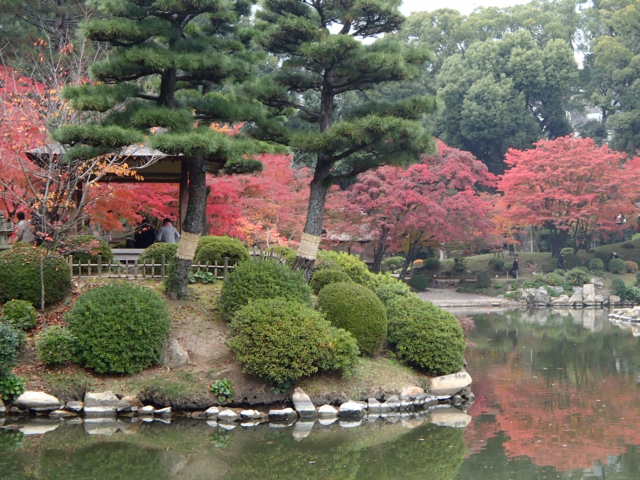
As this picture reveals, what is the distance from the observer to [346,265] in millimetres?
14367

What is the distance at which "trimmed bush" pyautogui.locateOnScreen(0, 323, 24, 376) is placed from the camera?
1012 centimetres

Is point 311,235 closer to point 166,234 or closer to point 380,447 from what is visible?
point 166,234

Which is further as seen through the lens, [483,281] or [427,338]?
[483,281]

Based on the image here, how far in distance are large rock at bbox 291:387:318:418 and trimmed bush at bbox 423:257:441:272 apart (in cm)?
2340

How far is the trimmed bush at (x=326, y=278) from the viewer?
13383 mm

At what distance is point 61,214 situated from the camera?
12.9 meters

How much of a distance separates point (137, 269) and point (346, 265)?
374cm

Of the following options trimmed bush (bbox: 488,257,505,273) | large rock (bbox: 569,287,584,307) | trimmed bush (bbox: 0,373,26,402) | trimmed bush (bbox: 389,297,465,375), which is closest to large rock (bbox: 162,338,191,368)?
trimmed bush (bbox: 0,373,26,402)

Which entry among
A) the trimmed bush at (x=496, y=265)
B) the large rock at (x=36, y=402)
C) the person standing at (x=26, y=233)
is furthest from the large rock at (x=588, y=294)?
the large rock at (x=36, y=402)

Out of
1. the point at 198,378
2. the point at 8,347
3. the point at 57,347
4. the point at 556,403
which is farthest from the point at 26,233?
the point at 556,403

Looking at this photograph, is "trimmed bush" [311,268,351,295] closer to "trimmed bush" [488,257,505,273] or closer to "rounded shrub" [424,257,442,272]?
"rounded shrub" [424,257,442,272]

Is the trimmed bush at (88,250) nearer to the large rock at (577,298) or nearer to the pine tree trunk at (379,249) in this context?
the pine tree trunk at (379,249)

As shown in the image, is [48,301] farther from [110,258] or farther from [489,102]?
[489,102]

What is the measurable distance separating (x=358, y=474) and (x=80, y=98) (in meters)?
6.45
